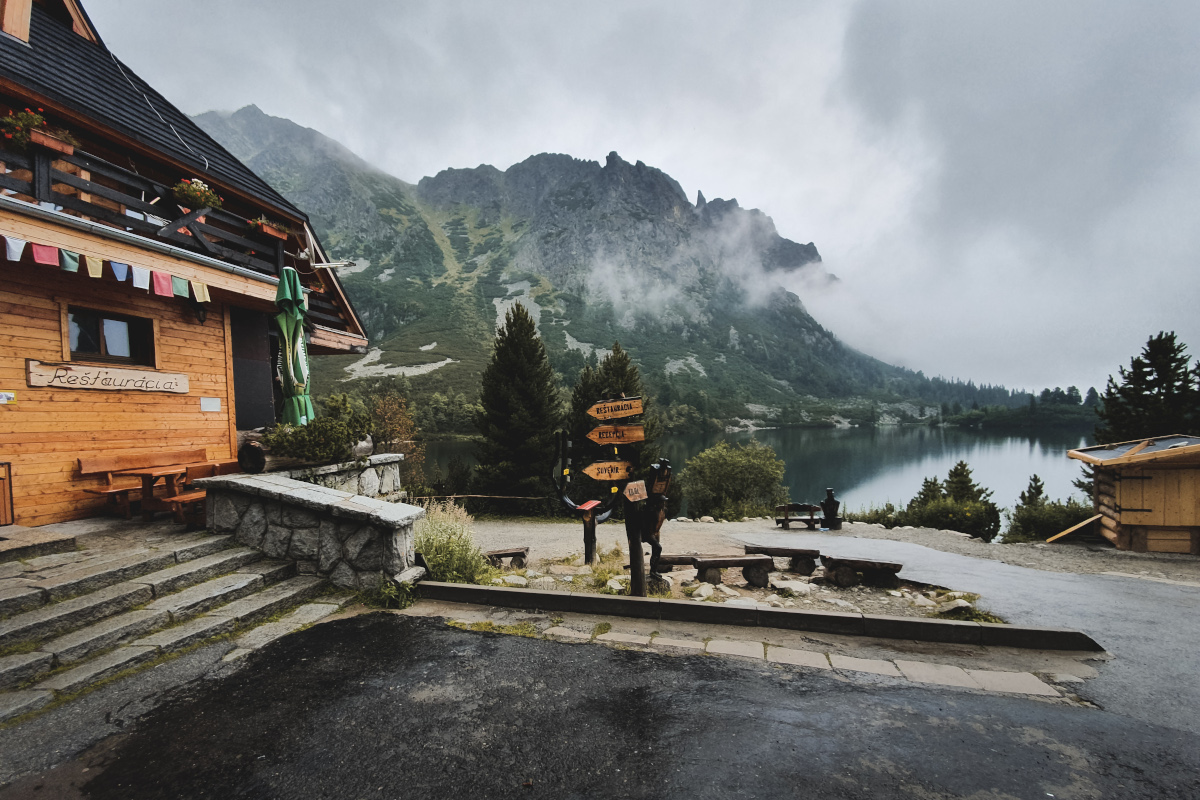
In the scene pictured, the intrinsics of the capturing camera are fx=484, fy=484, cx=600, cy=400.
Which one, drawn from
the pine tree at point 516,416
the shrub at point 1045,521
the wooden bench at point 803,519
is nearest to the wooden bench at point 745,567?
the wooden bench at point 803,519

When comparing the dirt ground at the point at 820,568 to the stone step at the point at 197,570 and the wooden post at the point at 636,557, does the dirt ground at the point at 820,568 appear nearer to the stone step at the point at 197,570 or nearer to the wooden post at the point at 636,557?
the wooden post at the point at 636,557

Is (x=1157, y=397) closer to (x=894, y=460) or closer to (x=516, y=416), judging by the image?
(x=516, y=416)

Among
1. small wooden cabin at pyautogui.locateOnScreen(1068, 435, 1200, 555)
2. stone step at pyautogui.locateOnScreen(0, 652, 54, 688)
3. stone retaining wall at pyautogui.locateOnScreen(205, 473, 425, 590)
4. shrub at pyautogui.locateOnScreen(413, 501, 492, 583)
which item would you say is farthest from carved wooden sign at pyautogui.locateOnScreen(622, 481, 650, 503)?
small wooden cabin at pyautogui.locateOnScreen(1068, 435, 1200, 555)

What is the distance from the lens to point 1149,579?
7.38m

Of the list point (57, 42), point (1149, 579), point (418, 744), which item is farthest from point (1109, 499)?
point (57, 42)

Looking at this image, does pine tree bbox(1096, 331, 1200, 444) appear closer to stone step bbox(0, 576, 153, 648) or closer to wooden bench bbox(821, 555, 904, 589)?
wooden bench bbox(821, 555, 904, 589)

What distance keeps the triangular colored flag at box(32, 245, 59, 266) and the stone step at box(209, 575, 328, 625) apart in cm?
520

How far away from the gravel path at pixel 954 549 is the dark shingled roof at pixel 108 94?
909 centimetres

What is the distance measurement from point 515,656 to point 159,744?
7.14ft

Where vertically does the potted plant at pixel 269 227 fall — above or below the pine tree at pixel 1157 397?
above

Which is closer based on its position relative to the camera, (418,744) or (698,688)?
(418,744)

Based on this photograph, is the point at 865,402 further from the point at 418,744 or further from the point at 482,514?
the point at 418,744

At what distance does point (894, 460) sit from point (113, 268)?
3730 inches

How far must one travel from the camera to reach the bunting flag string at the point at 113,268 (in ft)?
19.7
